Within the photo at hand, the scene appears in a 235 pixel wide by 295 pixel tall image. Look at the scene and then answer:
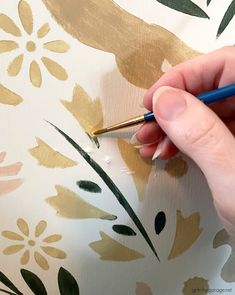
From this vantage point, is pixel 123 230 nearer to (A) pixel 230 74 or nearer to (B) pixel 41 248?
(B) pixel 41 248

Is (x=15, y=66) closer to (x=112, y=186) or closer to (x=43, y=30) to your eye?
(x=43, y=30)

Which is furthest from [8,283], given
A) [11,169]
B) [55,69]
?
[55,69]

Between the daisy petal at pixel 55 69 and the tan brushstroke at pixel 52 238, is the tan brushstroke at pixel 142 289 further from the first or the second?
the daisy petal at pixel 55 69

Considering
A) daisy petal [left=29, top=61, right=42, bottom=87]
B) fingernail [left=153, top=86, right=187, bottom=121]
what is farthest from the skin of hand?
daisy petal [left=29, top=61, right=42, bottom=87]

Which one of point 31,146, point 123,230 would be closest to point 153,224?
point 123,230

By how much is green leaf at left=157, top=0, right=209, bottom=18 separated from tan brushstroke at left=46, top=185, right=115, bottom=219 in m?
0.20

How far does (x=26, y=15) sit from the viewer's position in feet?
1.22

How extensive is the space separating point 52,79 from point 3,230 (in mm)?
157

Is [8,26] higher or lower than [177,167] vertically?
higher

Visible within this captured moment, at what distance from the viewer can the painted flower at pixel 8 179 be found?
0.41 metres

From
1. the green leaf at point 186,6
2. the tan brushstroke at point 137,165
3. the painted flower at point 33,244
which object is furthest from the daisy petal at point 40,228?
the green leaf at point 186,6

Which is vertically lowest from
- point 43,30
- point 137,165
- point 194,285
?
point 194,285

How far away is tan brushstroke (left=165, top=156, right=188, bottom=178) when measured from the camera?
0.43 metres

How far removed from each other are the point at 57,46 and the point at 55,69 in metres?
0.02
